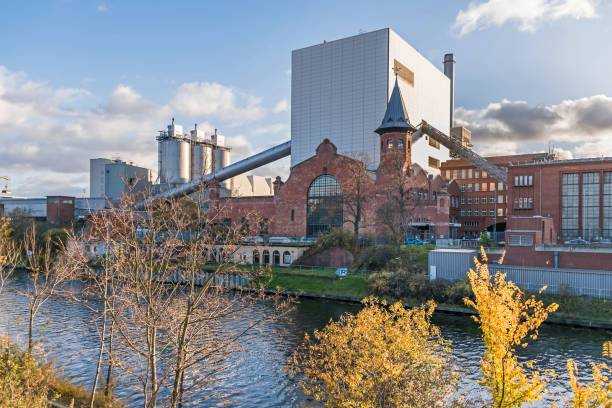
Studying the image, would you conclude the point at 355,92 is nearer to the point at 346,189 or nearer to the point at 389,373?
the point at 346,189

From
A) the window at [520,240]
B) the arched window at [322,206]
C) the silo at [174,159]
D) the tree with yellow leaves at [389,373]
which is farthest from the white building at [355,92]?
the tree with yellow leaves at [389,373]

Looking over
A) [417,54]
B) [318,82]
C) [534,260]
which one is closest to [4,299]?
[534,260]

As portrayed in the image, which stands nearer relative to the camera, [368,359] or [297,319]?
[368,359]

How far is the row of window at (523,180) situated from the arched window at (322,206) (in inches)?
959

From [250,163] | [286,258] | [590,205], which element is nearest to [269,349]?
[286,258]

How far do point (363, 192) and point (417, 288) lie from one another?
26.1m

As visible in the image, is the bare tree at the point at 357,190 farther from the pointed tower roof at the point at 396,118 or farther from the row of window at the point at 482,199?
the row of window at the point at 482,199

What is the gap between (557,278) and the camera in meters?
39.1

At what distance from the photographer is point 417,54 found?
3674 inches

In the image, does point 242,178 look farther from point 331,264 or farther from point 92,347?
point 92,347

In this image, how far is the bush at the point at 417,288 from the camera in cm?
4003

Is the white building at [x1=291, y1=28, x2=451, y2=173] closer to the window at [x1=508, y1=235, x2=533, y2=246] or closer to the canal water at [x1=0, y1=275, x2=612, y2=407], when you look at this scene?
the window at [x1=508, y1=235, x2=533, y2=246]

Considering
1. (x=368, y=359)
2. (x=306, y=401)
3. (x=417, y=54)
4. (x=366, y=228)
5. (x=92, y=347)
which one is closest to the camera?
(x=368, y=359)

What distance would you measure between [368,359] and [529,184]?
172 feet
